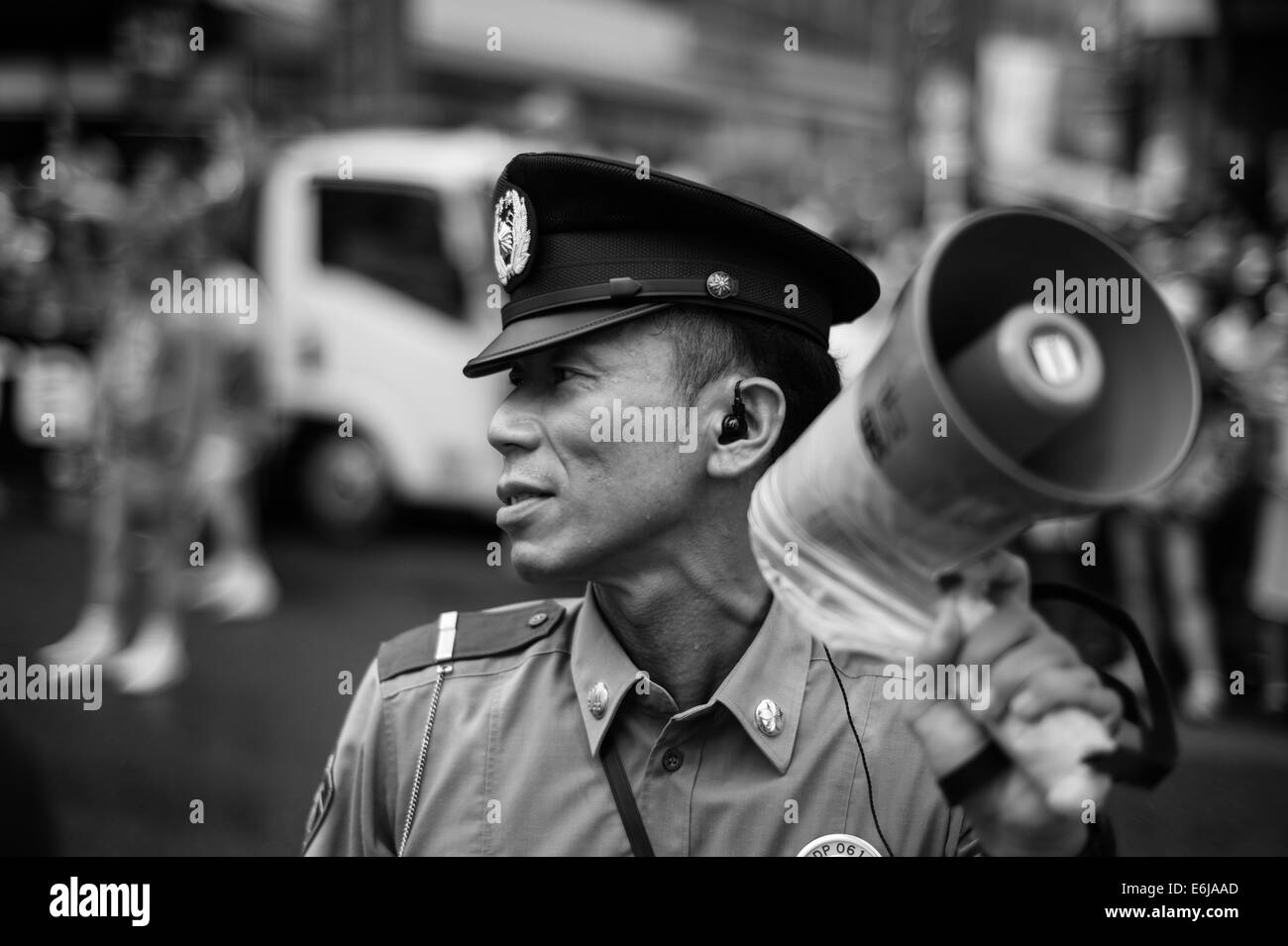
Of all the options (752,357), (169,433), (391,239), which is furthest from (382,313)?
(752,357)

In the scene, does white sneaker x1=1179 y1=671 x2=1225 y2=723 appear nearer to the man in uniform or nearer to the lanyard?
the man in uniform

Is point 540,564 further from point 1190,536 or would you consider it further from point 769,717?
point 1190,536

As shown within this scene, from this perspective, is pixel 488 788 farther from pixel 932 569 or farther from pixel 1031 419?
Result: pixel 1031 419

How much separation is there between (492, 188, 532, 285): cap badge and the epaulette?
0.50m

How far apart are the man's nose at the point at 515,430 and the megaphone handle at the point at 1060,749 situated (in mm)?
758

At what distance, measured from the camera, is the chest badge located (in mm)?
1642

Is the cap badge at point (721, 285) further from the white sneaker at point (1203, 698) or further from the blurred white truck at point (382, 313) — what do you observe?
the blurred white truck at point (382, 313)

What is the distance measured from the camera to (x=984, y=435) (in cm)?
110

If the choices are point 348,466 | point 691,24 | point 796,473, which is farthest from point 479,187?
point 691,24

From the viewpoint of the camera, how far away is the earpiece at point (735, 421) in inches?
69.6

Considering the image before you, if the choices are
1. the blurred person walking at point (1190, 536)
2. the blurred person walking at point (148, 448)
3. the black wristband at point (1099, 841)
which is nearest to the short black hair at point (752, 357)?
the black wristband at point (1099, 841)

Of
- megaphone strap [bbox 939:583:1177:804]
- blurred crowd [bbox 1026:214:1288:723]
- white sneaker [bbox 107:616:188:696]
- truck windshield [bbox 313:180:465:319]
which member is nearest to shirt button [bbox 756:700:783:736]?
megaphone strap [bbox 939:583:1177:804]

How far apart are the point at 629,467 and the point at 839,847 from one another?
549 millimetres

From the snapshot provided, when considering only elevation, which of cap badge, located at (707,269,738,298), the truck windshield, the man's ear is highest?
the truck windshield
